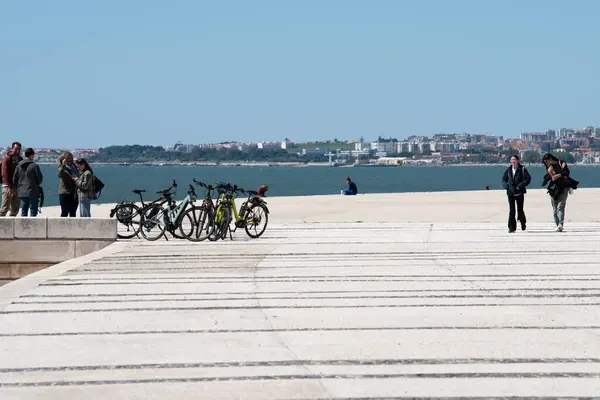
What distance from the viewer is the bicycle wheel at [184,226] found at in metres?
19.2

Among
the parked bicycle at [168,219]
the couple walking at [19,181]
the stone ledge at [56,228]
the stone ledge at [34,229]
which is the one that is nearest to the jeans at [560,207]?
the parked bicycle at [168,219]

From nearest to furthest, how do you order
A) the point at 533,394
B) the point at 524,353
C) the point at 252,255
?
1. the point at 533,394
2. the point at 524,353
3. the point at 252,255

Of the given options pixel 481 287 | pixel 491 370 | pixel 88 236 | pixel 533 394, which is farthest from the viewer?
pixel 88 236

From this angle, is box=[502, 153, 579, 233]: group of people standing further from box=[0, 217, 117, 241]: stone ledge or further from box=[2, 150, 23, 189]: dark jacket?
box=[2, 150, 23, 189]: dark jacket

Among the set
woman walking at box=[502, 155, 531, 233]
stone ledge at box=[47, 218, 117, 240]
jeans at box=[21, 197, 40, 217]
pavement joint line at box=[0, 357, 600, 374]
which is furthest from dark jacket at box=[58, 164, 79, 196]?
pavement joint line at box=[0, 357, 600, 374]

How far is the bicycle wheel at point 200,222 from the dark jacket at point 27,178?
349cm

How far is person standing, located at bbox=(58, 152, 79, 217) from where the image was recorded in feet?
68.8

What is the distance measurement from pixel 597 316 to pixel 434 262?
5.02 m

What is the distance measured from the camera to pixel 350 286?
1255 cm

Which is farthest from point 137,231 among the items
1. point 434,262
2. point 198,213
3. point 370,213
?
point 370,213

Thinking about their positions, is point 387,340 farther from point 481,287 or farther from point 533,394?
point 481,287

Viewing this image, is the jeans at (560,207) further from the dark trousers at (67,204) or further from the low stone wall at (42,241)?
the dark trousers at (67,204)

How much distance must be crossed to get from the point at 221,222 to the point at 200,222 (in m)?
0.36

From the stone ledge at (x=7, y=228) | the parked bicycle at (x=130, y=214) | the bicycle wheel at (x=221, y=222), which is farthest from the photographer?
the parked bicycle at (x=130, y=214)
